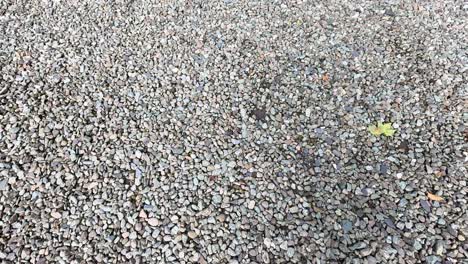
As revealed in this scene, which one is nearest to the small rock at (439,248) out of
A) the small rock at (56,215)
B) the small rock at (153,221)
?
the small rock at (153,221)

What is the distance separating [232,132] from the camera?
2.95 meters

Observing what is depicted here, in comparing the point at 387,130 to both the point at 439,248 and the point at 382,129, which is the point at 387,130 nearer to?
the point at 382,129

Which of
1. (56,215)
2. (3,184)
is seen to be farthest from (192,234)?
(3,184)

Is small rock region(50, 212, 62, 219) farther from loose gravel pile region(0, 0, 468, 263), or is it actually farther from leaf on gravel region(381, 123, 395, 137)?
leaf on gravel region(381, 123, 395, 137)

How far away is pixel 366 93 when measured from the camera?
3.22 meters

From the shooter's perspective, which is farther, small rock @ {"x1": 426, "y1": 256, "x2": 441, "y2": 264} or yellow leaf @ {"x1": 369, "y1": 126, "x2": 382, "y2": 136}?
yellow leaf @ {"x1": 369, "y1": 126, "x2": 382, "y2": 136}

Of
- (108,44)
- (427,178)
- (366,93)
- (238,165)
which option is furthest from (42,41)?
(427,178)

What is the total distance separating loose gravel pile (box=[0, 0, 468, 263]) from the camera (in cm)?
244

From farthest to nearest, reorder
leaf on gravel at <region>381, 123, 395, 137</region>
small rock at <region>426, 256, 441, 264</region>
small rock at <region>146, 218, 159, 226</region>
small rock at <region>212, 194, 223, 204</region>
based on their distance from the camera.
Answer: leaf on gravel at <region>381, 123, 395, 137</region>
small rock at <region>212, 194, 223, 204</region>
small rock at <region>146, 218, 159, 226</region>
small rock at <region>426, 256, 441, 264</region>

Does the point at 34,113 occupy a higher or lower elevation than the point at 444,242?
higher

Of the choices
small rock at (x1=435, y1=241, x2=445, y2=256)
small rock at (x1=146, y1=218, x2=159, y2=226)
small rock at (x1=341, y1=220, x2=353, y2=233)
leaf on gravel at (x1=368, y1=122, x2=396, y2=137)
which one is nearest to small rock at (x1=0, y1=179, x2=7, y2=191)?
small rock at (x1=146, y1=218, x2=159, y2=226)

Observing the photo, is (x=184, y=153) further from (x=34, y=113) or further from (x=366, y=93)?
(x=366, y=93)

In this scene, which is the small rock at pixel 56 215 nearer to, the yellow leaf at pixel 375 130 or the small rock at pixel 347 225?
the small rock at pixel 347 225

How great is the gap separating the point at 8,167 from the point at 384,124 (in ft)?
7.75
